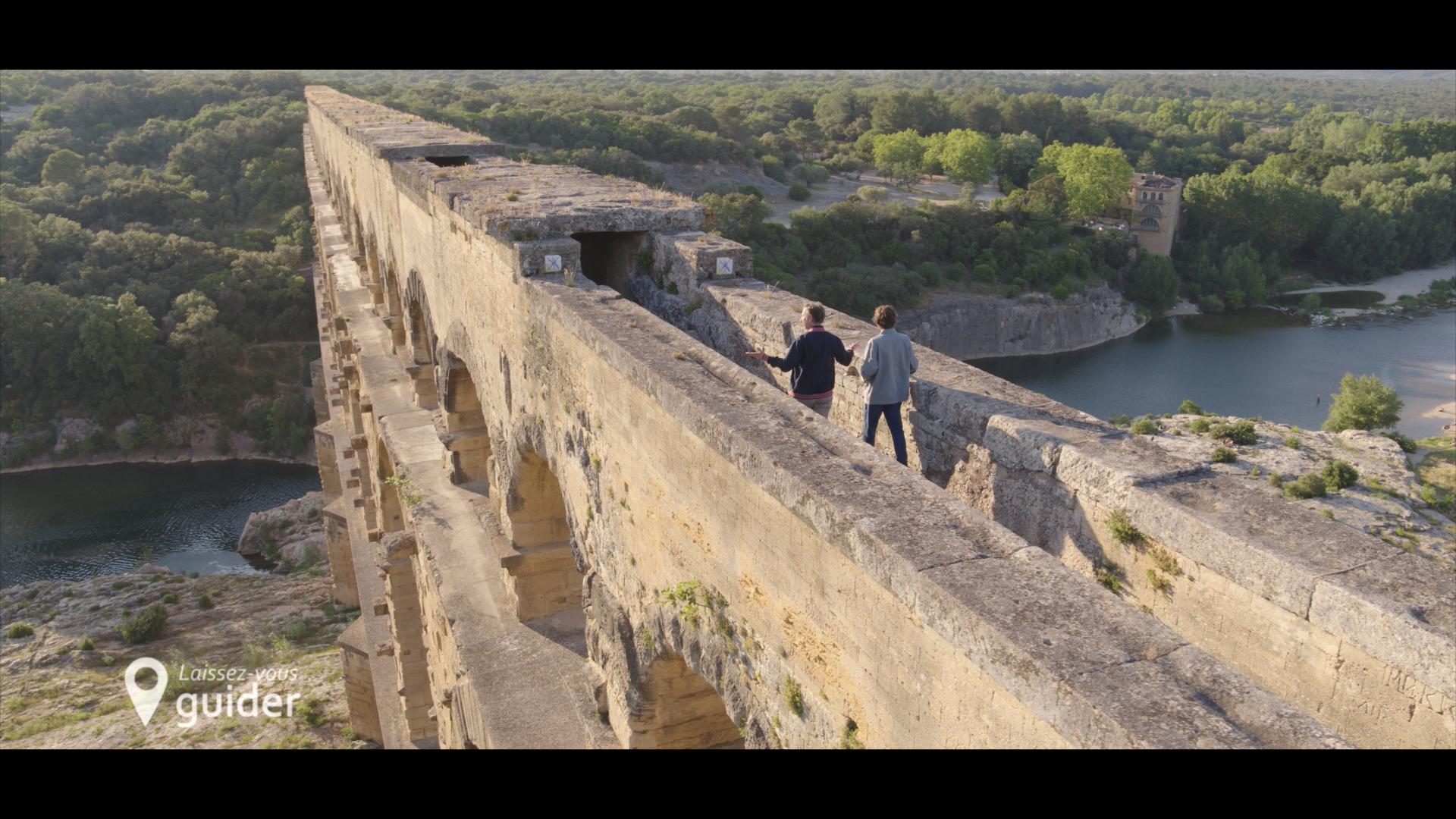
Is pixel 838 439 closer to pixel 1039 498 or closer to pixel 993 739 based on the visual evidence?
pixel 1039 498

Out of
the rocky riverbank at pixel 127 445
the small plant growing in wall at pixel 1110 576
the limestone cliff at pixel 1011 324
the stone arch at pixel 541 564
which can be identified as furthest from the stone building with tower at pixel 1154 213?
the small plant growing in wall at pixel 1110 576

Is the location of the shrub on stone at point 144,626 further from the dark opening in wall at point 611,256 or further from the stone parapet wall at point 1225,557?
the stone parapet wall at point 1225,557

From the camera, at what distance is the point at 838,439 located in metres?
3.46

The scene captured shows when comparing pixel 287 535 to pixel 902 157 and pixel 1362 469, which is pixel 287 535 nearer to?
pixel 1362 469

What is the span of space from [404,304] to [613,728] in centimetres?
677

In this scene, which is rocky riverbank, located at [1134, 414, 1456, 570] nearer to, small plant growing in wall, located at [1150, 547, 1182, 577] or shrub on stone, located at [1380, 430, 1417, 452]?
shrub on stone, located at [1380, 430, 1417, 452]

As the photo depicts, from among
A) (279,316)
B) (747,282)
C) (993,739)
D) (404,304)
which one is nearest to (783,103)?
(279,316)

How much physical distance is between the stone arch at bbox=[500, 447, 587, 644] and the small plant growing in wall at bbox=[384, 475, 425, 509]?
6.20 ft

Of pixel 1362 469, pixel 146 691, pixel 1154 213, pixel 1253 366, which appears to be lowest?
pixel 1253 366

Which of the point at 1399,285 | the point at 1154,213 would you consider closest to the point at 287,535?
the point at 1154,213

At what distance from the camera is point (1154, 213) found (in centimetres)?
3978

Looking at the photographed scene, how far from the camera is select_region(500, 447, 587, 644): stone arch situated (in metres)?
6.80

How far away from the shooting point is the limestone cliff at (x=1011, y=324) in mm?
32219

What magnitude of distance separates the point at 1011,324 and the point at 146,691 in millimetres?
27167
